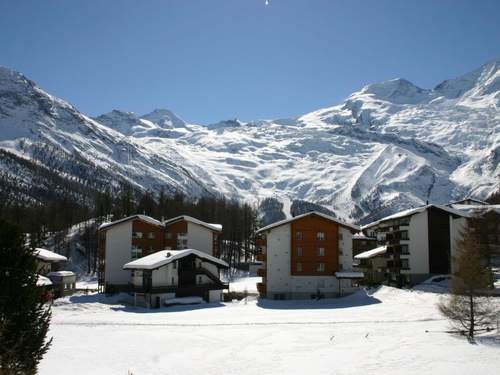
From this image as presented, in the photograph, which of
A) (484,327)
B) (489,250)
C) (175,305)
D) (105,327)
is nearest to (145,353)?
(105,327)

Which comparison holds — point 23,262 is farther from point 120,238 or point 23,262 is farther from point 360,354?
point 120,238

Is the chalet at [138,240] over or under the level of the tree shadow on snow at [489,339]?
over

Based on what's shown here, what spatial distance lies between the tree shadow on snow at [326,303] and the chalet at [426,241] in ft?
34.1

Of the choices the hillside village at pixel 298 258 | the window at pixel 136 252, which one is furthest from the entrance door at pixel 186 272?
the window at pixel 136 252

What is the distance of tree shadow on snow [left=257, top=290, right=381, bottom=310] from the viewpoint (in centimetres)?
6375

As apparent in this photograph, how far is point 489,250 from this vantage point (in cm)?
6975

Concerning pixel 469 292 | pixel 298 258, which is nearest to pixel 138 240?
pixel 298 258

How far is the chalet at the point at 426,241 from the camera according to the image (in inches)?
3029

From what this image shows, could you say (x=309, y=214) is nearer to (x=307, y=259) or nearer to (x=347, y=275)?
(x=307, y=259)

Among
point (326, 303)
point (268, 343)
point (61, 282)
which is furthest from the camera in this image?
point (61, 282)

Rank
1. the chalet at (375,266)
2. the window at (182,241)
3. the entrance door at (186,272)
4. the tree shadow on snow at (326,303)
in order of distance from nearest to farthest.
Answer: the tree shadow on snow at (326,303) < the entrance door at (186,272) < the window at (182,241) < the chalet at (375,266)

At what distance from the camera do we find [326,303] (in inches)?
2657

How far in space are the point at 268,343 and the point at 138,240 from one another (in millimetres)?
50099

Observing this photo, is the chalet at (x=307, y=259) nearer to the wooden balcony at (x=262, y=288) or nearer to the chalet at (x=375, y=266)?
the wooden balcony at (x=262, y=288)
